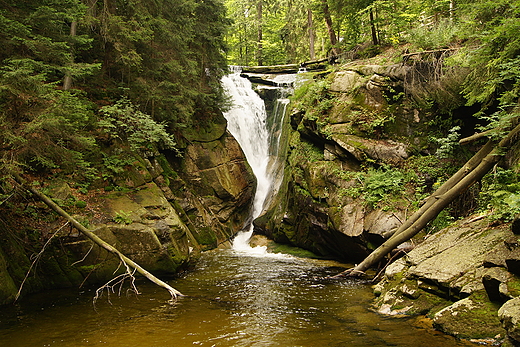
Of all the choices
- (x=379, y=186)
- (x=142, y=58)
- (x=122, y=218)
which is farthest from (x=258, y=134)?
(x=122, y=218)

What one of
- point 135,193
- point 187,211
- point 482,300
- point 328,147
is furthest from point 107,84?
point 482,300

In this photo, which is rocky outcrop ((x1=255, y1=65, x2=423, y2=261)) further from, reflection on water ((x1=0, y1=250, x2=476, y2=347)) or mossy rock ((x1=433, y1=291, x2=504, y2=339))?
mossy rock ((x1=433, y1=291, x2=504, y2=339))

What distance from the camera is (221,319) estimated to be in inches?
232

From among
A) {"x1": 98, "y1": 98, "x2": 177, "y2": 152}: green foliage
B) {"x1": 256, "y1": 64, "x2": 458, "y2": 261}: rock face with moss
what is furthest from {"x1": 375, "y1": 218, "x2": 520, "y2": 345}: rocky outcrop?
{"x1": 98, "y1": 98, "x2": 177, "y2": 152}: green foliage

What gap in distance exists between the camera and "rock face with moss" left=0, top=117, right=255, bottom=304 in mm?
7355

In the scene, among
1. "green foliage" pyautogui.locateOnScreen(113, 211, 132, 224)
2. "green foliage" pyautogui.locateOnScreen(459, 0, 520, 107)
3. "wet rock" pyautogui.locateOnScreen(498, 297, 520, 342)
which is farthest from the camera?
"green foliage" pyautogui.locateOnScreen(113, 211, 132, 224)

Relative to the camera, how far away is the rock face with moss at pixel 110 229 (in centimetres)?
735

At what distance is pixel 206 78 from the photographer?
17.2 metres

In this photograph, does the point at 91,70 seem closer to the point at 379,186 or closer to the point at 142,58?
the point at 142,58

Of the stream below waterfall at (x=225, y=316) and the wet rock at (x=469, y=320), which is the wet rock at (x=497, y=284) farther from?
the stream below waterfall at (x=225, y=316)

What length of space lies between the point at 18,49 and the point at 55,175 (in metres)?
3.16

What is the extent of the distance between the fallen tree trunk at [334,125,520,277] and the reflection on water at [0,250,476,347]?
3.93 feet

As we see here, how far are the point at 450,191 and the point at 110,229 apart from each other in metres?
8.43

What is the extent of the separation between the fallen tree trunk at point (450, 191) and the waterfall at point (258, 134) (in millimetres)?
9358
